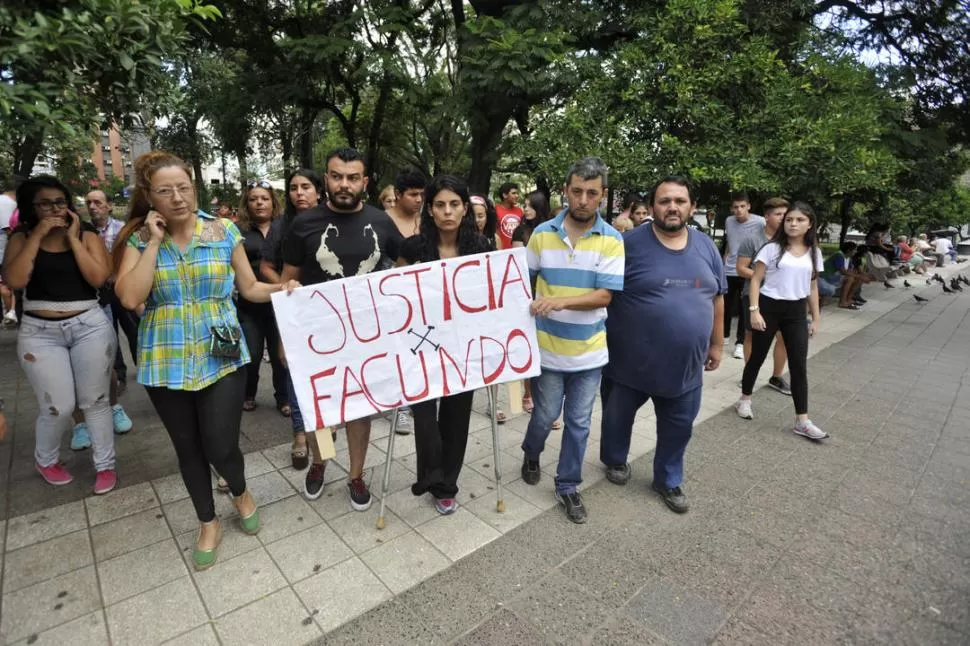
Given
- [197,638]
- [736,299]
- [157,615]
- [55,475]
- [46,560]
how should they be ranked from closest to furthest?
[197,638] → [157,615] → [46,560] → [55,475] → [736,299]

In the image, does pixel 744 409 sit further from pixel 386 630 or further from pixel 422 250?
pixel 386 630

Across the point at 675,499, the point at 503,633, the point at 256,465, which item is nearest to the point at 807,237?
the point at 675,499

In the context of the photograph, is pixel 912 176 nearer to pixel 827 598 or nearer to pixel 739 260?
pixel 739 260

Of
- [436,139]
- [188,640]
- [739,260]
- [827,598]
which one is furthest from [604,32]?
[436,139]

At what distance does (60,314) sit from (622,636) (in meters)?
3.44

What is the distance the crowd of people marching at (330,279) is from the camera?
2.43m

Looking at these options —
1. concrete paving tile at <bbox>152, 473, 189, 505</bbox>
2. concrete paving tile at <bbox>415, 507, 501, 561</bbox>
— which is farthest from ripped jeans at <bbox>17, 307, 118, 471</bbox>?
concrete paving tile at <bbox>415, 507, 501, 561</bbox>

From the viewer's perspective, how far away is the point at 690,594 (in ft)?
8.07

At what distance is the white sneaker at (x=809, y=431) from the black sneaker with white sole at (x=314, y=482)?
3.76 m

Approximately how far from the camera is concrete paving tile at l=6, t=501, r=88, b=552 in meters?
2.77

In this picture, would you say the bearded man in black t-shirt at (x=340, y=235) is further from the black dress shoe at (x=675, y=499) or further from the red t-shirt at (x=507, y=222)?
the red t-shirt at (x=507, y=222)

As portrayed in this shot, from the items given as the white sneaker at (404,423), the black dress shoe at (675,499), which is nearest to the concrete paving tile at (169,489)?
the white sneaker at (404,423)

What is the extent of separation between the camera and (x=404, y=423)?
14.2 feet

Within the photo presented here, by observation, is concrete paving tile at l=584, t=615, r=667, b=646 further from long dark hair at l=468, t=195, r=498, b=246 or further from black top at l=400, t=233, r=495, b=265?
long dark hair at l=468, t=195, r=498, b=246
